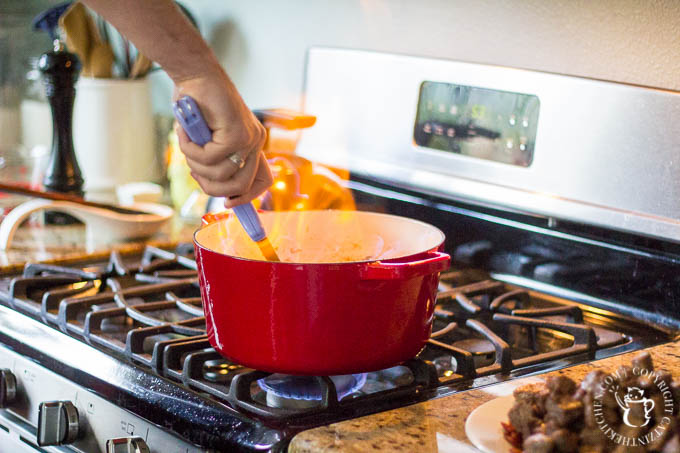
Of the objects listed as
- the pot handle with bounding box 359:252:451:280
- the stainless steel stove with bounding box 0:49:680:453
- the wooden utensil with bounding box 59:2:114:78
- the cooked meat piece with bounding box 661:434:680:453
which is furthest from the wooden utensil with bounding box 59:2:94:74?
the cooked meat piece with bounding box 661:434:680:453

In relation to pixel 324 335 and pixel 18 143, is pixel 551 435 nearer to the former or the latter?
pixel 324 335

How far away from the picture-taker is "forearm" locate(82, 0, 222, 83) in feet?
2.64

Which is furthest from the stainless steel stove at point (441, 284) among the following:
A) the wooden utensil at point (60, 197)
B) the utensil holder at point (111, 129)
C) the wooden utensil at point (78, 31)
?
the wooden utensil at point (78, 31)

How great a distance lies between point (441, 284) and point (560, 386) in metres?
0.49

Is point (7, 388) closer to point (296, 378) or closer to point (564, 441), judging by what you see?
point (296, 378)

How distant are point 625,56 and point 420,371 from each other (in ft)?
1.63

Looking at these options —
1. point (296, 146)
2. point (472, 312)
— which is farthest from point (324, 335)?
point (296, 146)

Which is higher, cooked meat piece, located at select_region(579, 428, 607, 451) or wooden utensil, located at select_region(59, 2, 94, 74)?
wooden utensil, located at select_region(59, 2, 94, 74)

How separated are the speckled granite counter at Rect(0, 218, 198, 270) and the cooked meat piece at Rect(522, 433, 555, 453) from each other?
0.87m

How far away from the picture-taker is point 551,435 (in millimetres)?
610

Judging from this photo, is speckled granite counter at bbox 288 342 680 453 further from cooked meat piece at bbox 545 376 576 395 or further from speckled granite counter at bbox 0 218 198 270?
speckled granite counter at bbox 0 218 198 270

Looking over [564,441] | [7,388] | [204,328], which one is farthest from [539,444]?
[7,388]

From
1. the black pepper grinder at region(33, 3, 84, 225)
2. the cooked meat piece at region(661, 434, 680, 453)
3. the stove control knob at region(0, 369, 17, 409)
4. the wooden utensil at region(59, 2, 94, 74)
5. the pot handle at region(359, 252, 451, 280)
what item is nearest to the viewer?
the cooked meat piece at region(661, 434, 680, 453)

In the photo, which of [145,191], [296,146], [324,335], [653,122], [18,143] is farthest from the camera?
[18,143]
